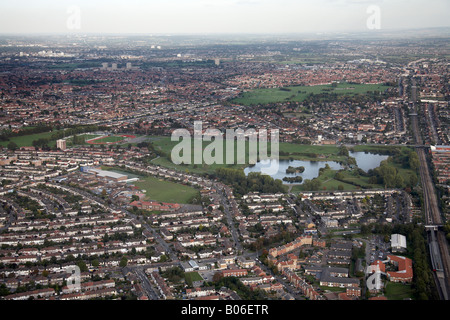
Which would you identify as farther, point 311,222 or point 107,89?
point 107,89

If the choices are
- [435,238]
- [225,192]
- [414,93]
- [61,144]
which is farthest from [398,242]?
[414,93]

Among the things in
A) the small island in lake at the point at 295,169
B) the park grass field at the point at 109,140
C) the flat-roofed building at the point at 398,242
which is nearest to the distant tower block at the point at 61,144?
the park grass field at the point at 109,140

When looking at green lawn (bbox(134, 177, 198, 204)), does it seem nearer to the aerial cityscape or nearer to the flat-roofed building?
the aerial cityscape

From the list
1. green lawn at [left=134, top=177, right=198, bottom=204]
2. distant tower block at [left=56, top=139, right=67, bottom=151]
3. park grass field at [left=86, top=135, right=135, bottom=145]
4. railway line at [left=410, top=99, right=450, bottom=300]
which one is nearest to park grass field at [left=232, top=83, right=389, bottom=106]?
park grass field at [left=86, top=135, right=135, bottom=145]

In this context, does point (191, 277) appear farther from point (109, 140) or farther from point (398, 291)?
point (109, 140)

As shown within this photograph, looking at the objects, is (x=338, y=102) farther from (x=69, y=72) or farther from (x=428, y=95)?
(x=69, y=72)
